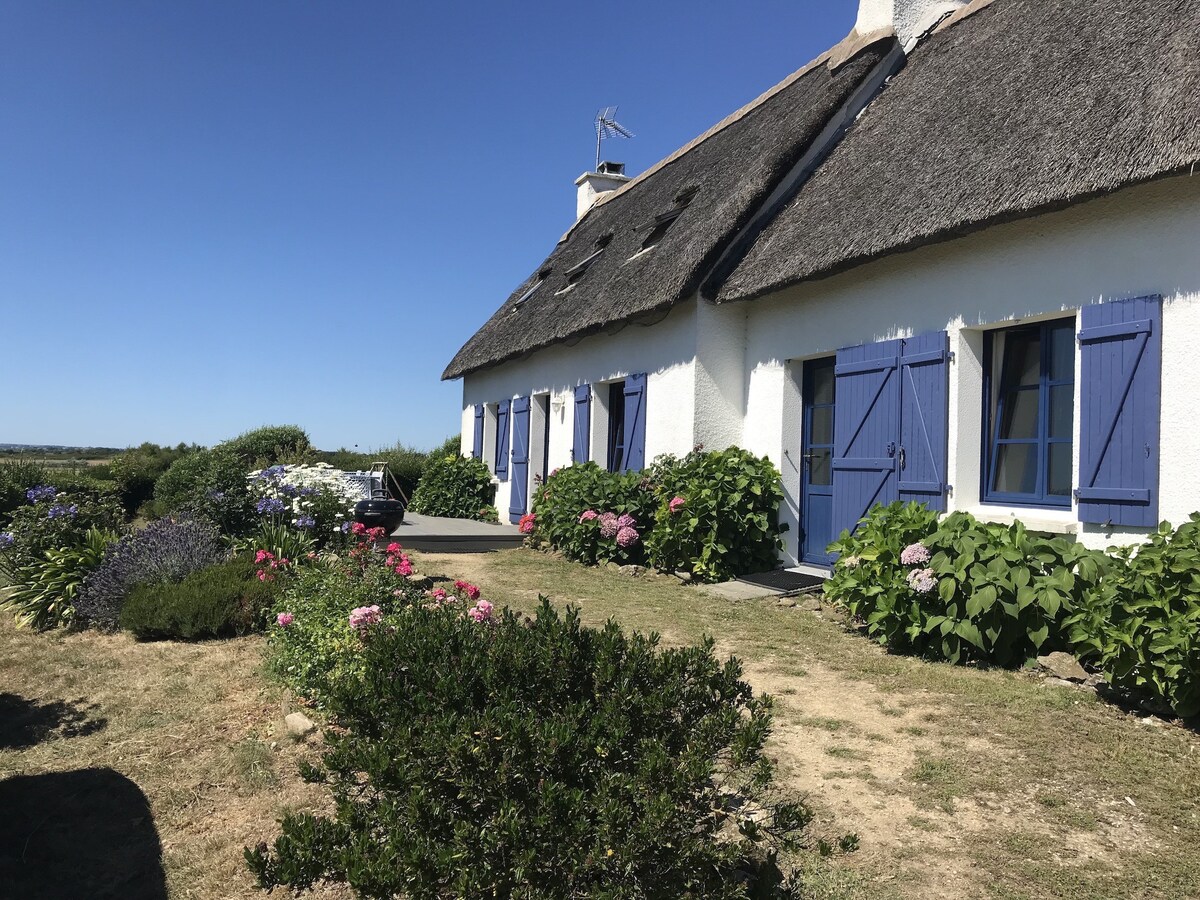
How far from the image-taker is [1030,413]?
20.6ft

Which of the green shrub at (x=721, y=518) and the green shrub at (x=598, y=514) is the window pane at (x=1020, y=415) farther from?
the green shrub at (x=598, y=514)

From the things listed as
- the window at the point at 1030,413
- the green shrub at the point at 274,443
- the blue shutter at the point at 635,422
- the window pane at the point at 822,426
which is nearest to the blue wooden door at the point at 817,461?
the window pane at the point at 822,426

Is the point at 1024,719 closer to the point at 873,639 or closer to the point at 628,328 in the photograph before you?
the point at 873,639

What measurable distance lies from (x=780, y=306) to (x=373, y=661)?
6829mm

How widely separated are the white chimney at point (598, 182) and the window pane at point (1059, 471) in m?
12.6

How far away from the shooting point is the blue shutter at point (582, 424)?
37.4 feet

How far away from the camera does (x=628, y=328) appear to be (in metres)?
10.6

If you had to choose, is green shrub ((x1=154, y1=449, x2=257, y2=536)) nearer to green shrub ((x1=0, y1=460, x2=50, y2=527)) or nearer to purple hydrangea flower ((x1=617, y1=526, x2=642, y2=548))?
purple hydrangea flower ((x1=617, y1=526, x2=642, y2=548))

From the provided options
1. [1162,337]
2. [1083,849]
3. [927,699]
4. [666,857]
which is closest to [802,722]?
[927,699]

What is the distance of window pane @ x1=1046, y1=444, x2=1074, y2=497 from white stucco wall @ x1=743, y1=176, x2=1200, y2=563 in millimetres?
198

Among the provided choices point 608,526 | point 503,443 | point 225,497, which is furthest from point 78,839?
point 503,443

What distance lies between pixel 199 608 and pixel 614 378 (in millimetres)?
6158

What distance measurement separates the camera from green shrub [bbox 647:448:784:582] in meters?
8.18

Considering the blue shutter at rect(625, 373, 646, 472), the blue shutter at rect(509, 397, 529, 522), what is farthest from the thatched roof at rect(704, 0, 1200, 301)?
the blue shutter at rect(509, 397, 529, 522)
